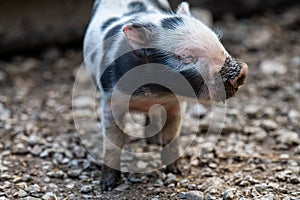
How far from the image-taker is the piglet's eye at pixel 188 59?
149 inches

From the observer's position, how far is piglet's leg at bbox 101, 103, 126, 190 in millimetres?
4238

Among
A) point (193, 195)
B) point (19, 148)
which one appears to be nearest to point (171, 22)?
point (193, 195)

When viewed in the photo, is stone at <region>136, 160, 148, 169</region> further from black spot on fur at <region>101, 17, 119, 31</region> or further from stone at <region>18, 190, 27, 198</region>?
black spot on fur at <region>101, 17, 119, 31</region>

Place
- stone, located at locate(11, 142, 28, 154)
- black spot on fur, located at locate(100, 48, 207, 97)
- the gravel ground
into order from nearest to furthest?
black spot on fur, located at locate(100, 48, 207, 97) → the gravel ground → stone, located at locate(11, 142, 28, 154)

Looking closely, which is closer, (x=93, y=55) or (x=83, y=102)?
(x=93, y=55)

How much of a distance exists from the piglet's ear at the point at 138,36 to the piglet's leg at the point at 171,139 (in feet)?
2.17

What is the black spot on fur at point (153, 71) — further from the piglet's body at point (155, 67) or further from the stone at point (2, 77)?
the stone at point (2, 77)

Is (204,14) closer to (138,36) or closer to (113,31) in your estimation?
(113,31)

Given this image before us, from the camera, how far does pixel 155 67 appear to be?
3.91 meters

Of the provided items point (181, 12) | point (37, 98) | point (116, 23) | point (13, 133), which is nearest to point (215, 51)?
point (181, 12)

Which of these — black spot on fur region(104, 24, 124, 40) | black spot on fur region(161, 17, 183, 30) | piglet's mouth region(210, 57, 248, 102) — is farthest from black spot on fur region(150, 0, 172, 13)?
piglet's mouth region(210, 57, 248, 102)

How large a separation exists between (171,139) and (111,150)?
0.49 metres

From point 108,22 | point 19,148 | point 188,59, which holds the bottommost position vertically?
point 19,148

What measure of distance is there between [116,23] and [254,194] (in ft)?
4.94
